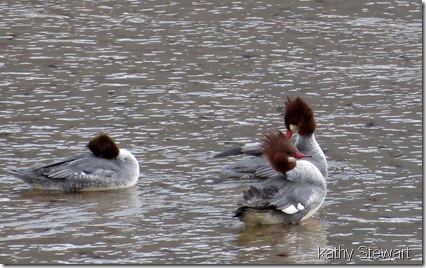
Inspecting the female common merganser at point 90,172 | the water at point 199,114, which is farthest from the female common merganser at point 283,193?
the female common merganser at point 90,172

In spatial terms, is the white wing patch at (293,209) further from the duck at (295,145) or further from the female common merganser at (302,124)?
the female common merganser at (302,124)

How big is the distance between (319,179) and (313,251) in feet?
3.59

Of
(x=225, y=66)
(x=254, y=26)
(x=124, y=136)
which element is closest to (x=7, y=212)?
(x=124, y=136)

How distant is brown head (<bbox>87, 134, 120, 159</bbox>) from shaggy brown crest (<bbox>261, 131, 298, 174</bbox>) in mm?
1690

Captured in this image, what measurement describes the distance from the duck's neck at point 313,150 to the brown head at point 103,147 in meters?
1.68

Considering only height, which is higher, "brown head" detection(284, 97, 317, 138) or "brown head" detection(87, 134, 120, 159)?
"brown head" detection(284, 97, 317, 138)

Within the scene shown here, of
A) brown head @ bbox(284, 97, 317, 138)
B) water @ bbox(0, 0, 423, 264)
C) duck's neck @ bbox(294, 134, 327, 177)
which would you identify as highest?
brown head @ bbox(284, 97, 317, 138)

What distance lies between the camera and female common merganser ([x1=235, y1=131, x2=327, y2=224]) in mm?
9602

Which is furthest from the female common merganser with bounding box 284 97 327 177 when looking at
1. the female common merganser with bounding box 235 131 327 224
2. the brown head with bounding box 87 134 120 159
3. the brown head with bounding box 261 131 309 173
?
the brown head with bounding box 87 134 120 159

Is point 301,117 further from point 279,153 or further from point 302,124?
point 279,153

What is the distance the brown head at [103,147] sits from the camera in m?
11.0

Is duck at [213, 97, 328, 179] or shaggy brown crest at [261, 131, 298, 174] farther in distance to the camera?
duck at [213, 97, 328, 179]

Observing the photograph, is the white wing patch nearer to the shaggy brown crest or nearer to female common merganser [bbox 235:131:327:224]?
female common merganser [bbox 235:131:327:224]

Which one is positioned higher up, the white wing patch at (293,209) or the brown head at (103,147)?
the brown head at (103,147)
